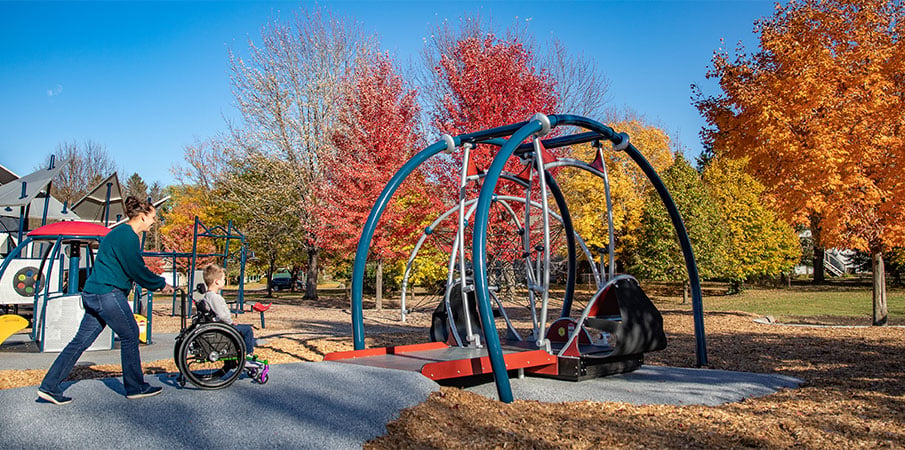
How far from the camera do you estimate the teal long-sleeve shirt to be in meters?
4.81

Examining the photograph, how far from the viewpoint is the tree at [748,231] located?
29.9 metres

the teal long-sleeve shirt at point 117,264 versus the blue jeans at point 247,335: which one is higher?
the teal long-sleeve shirt at point 117,264

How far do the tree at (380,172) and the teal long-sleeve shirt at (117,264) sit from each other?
11919 mm

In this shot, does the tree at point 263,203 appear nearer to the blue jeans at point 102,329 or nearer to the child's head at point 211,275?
the child's head at point 211,275

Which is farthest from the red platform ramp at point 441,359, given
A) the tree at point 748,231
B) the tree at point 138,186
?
the tree at point 138,186

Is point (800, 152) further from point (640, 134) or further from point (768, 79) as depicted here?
point (640, 134)

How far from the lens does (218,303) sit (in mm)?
5648

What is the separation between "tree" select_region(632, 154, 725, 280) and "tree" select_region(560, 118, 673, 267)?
1.41 m

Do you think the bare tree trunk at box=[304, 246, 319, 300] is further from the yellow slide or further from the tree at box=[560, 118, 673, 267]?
the yellow slide

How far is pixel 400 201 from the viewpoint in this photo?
19.9 metres

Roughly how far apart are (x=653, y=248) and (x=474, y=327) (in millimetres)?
20412

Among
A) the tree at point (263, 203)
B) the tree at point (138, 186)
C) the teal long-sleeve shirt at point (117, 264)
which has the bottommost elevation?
the teal long-sleeve shirt at point (117, 264)

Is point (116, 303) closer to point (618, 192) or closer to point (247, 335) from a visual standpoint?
point (247, 335)

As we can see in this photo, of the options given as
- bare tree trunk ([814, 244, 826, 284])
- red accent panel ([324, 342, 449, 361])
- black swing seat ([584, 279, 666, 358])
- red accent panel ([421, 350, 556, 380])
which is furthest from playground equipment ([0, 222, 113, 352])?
bare tree trunk ([814, 244, 826, 284])
